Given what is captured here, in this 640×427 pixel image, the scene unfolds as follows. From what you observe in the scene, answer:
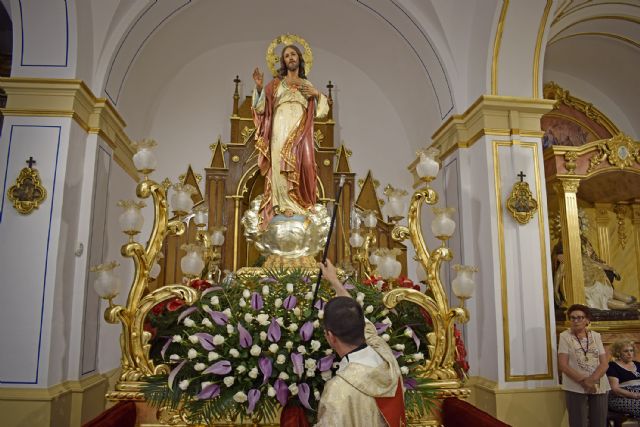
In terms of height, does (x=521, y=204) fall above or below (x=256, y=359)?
above

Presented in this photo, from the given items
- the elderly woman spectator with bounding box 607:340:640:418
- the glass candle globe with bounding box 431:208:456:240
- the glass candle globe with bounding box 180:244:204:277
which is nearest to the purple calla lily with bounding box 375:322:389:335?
the glass candle globe with bounding box 431:208:456:240

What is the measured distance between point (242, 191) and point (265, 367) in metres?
5.08

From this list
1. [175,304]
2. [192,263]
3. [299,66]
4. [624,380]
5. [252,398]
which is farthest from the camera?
[299,66]

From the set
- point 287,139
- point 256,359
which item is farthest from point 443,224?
point 287,139

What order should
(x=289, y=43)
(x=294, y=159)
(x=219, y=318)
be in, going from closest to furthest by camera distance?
1. (x=219, y=318)
2. (x=294, y=159)
3. (x=289, y=43)

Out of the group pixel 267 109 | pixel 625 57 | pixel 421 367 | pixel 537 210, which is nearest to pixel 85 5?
pixel 267 109

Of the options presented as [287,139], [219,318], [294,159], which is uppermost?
[287,139]

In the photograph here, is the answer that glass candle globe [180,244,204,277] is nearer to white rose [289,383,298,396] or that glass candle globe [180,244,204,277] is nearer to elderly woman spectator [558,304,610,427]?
white rose [289,383,298,396]

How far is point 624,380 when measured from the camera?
5.13m

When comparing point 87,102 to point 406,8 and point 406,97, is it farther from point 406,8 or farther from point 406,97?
point 406,97

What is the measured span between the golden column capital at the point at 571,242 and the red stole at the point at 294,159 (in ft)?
10.8

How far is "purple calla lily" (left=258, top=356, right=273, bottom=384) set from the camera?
7.98 ft

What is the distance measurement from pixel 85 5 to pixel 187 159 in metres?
2.85

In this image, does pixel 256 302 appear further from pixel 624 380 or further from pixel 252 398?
pixel 624 380
